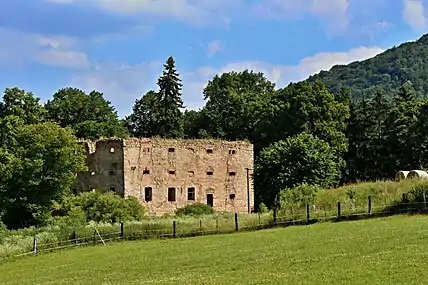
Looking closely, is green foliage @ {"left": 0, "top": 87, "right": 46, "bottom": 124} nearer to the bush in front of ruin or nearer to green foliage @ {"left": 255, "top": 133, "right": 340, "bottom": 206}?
the bush in front of ruin

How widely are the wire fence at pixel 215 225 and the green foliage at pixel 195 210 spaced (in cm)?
2046

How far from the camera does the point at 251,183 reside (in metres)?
77.6

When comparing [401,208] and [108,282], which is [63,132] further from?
[108,282]

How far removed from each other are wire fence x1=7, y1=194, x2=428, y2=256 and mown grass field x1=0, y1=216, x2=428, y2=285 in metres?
3.46

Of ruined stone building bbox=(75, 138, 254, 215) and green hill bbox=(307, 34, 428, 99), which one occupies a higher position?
green hill bbox=(307, 34, 428, 99)

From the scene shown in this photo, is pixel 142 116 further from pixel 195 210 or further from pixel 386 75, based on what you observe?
pixel 386 75

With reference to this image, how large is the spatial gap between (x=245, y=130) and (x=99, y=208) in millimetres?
34621

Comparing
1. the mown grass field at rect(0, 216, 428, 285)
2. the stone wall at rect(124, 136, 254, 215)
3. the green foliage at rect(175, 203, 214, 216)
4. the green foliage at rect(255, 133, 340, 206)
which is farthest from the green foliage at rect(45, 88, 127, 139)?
the mown grass field at rect(0, 216, 428, 285)

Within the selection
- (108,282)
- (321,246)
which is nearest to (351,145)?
(321,246)

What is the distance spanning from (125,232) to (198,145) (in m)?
27.4

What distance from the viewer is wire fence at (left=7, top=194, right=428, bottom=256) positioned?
45.1 m

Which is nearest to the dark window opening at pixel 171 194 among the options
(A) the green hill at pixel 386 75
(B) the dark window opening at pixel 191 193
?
(B) the dark window opening at pixel 191 193

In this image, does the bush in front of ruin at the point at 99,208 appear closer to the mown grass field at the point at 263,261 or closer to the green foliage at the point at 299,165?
the green foliage at the point at 299,165

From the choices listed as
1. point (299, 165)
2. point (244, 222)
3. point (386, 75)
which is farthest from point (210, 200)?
Answer: point (386, 75)
